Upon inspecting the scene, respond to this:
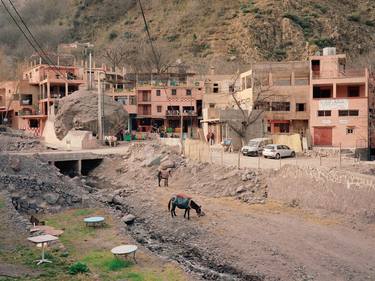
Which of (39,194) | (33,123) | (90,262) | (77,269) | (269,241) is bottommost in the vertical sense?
(269,241)

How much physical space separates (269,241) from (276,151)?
60.5 feet

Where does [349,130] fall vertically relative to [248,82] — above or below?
below

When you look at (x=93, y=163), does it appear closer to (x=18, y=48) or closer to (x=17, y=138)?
(x=17, y=138)

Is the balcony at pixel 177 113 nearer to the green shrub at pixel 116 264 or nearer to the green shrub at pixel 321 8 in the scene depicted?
the green shrub at pixel 116 264

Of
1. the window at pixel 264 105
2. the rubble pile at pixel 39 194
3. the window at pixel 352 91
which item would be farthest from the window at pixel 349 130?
the rubble pile at pixel 39 194

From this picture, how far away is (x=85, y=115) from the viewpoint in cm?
5775

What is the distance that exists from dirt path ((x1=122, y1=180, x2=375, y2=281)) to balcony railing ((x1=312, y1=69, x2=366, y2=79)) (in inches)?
987

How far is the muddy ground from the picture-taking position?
739 inches

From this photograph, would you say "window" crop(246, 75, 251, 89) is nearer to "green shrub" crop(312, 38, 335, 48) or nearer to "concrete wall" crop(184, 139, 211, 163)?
"concrete wall" crop(184, 139, 211, 163)

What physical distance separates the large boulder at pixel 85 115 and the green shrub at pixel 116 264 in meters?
40.8

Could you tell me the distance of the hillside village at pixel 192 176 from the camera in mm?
18875

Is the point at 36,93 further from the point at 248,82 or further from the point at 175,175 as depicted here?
the point at 175,175

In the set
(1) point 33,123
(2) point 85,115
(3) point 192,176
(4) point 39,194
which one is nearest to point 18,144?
(2) point 85,115

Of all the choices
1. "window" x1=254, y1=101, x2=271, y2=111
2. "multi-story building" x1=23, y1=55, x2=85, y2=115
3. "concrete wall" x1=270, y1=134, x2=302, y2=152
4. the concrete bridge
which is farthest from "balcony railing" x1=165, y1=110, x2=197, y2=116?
"concrete wall" x1=270, y1=134, x2=302, y2=152
